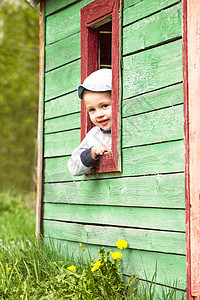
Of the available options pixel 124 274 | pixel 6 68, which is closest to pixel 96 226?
pixel 124 274

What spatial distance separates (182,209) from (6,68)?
10.9 meters

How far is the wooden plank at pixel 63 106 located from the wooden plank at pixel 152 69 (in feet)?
2.76

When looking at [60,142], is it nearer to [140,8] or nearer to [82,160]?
[82,160]

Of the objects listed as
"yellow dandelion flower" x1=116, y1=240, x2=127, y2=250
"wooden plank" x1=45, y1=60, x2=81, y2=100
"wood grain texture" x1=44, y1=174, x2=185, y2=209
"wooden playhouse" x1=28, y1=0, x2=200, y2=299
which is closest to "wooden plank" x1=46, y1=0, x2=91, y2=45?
"wooden playhouse" x1=28, y1=0, x2=200, y2=299

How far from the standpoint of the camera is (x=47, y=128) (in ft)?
15.9

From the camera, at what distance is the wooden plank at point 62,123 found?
14.1ft

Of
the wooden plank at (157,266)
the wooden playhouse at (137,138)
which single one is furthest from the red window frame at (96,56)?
the wooden plank at (157,266)

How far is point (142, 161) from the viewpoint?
132 inches

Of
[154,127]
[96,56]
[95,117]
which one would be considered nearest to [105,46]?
[96,56]

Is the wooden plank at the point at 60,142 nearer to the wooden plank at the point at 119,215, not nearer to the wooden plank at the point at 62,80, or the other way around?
the wooden plank at the point at 62,80

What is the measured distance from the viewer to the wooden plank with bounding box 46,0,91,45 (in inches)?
172

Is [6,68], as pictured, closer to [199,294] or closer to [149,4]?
[149,4]

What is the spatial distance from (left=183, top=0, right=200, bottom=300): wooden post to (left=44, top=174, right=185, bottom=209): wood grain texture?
119 millimetres

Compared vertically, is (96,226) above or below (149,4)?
below
